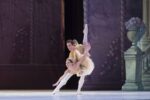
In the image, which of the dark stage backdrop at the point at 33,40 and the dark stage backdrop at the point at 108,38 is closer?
the dark stage backdrop at the point at 108,38

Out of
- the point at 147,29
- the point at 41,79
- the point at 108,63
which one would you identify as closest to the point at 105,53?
the point at 108,63

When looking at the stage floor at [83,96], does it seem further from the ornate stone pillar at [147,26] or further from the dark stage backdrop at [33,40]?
the dark stage backdrop at [33,40]


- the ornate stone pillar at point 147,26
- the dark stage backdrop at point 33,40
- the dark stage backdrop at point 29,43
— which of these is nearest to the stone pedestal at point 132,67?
the ornate stone pillar at point 147,26

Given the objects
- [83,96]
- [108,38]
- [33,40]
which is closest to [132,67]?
[108,38]

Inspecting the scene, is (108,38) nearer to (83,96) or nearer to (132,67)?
(132,67)

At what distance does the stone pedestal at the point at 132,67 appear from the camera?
606 inches

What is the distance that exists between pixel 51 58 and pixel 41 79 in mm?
662

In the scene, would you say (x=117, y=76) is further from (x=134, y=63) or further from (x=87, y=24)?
(x=87, y=24)

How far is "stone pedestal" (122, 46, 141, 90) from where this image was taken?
1540 centimetres

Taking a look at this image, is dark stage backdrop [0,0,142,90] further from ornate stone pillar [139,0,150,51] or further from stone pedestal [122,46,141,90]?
ornate stone pillar [139,0,150,51]

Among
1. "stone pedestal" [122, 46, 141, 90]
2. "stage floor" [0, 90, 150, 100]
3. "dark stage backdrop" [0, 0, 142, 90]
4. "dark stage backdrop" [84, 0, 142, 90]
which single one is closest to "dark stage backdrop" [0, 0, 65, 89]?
"dark stage backdrop" [0, 0, 142, 90]

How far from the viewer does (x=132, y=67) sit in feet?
50.7

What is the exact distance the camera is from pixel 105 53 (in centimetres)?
1568

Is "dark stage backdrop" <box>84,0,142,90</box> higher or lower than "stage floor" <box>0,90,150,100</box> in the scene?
higher
